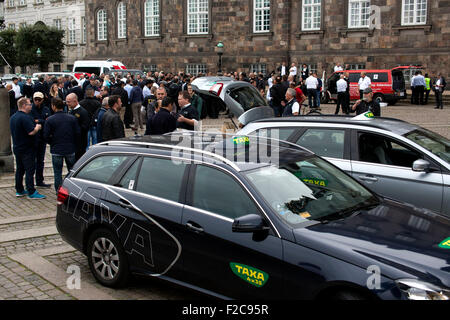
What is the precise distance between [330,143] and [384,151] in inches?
30.2

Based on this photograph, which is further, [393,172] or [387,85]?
[387,85]

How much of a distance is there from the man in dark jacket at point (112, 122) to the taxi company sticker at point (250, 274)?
19.1 ft

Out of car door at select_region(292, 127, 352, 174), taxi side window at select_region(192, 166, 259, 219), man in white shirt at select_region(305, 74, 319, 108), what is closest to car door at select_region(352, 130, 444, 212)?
car door at select_region(292, 127, 352, 174)

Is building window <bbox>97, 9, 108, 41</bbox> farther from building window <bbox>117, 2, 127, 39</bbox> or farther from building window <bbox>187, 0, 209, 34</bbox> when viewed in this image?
building window <bbox>187, 0, 209, 34</bbox>

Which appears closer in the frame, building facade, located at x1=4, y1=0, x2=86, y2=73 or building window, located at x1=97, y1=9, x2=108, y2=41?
building window, located at x1=97, y1=9, x2=108, y2=41

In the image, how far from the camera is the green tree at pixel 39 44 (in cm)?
5028

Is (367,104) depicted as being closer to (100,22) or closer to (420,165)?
(420,165)

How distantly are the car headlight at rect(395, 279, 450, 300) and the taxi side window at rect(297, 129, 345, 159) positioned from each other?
12.1ft

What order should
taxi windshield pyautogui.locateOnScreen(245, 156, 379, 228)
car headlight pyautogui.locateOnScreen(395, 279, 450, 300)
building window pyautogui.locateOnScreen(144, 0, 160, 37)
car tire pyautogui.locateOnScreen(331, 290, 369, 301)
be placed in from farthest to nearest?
building window pyautogui.locateOnScreen(144, 0, 160, 37) < taxi windshield pyautogui.locateOnScreen(245, 156, 379, 228) < car tire pyautogui.locateOnScreen(331, 290, 369, 301) < car headlight pyautogui.locateOnScreen(395, 279, 450, 300)

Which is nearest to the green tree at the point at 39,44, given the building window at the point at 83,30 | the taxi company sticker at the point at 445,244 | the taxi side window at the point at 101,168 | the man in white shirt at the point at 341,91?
the building window at the point at 83,30

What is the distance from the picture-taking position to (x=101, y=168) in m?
6.37

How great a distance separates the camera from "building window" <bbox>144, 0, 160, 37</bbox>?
41812 millimetres

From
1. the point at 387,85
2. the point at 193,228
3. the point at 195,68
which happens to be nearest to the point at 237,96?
the point at 193,228

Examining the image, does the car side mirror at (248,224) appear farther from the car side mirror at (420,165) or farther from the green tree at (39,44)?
the green tree at (39,44)
